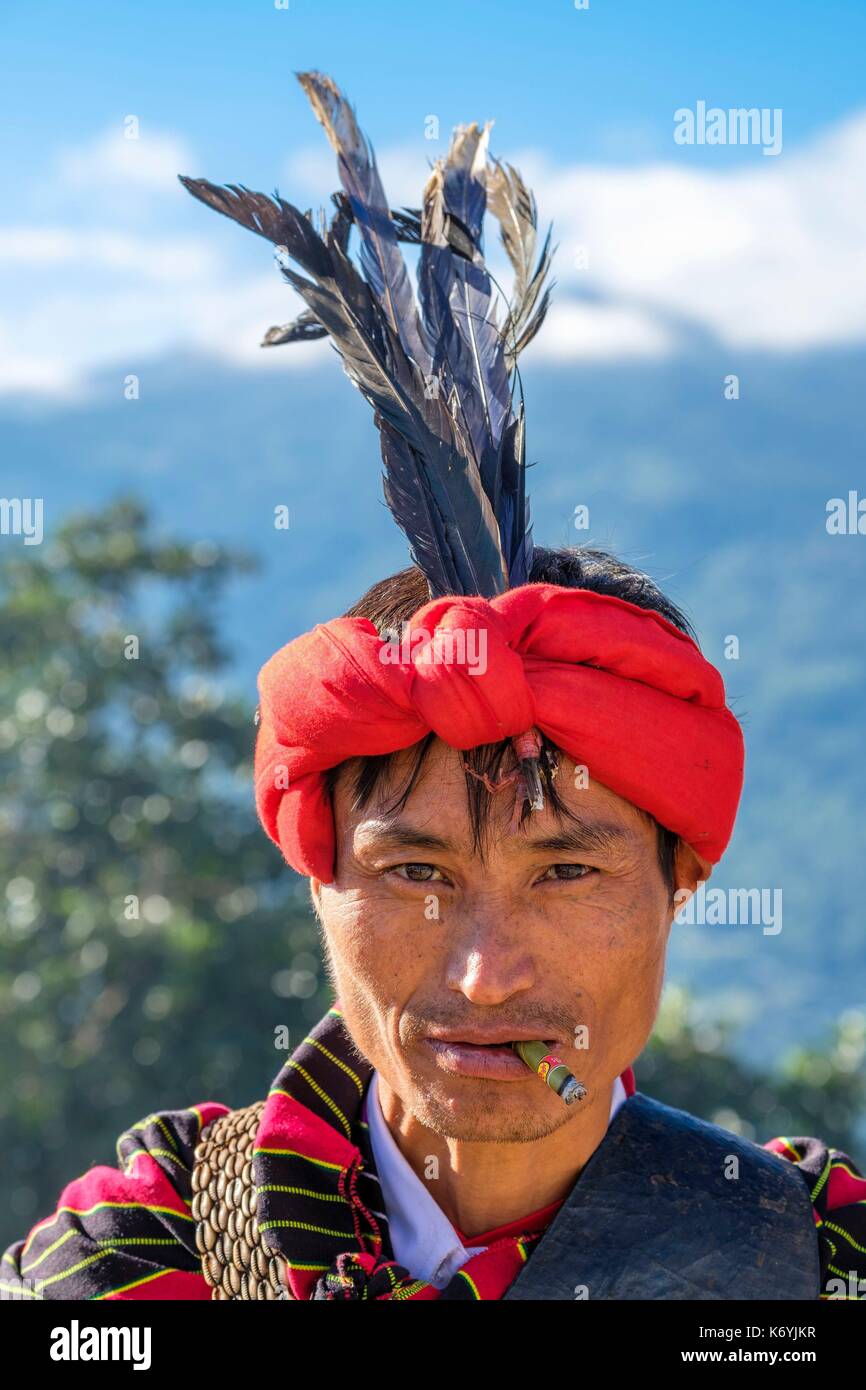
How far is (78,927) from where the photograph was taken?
11.6 meters

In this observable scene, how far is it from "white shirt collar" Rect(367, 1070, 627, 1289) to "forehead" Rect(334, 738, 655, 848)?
0.55 meters

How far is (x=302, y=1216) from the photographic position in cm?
249

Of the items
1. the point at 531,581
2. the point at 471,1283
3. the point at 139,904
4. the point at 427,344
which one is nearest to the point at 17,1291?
the point at 471,1283

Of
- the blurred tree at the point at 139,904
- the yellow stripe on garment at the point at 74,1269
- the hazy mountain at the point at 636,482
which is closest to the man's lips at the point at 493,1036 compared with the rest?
the yellow stripe on garment at the point at 74,1269

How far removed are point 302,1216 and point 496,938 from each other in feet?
2.00

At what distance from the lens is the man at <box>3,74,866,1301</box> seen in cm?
227

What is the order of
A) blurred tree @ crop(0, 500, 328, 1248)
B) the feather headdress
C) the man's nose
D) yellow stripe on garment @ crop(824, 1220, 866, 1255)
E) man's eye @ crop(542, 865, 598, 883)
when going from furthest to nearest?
blurred tree @ crop(0, 500, 328, 1248) → yellow stripe on garment @ crop(824, 1220, 866, 1255) → the feather headdress → man's eye @ crop(542, 865, 598, 883) → the man's nose

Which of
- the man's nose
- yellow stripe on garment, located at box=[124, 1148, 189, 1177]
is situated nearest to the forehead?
the man's nose

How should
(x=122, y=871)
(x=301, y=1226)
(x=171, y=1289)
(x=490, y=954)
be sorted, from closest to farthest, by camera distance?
(x=490, y=954) < (x=301, y=1226) < (x=171, y=1289) < (x=122, y=871)

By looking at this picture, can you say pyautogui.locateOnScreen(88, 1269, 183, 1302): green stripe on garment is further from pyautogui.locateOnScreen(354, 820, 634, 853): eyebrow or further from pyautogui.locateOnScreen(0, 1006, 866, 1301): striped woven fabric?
pyautogui.locateOnScreen(354, 820, 634, 853): eyebrow

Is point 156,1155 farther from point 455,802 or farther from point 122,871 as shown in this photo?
point 122,871

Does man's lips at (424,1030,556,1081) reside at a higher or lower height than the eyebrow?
lower

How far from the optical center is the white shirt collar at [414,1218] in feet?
8.17
